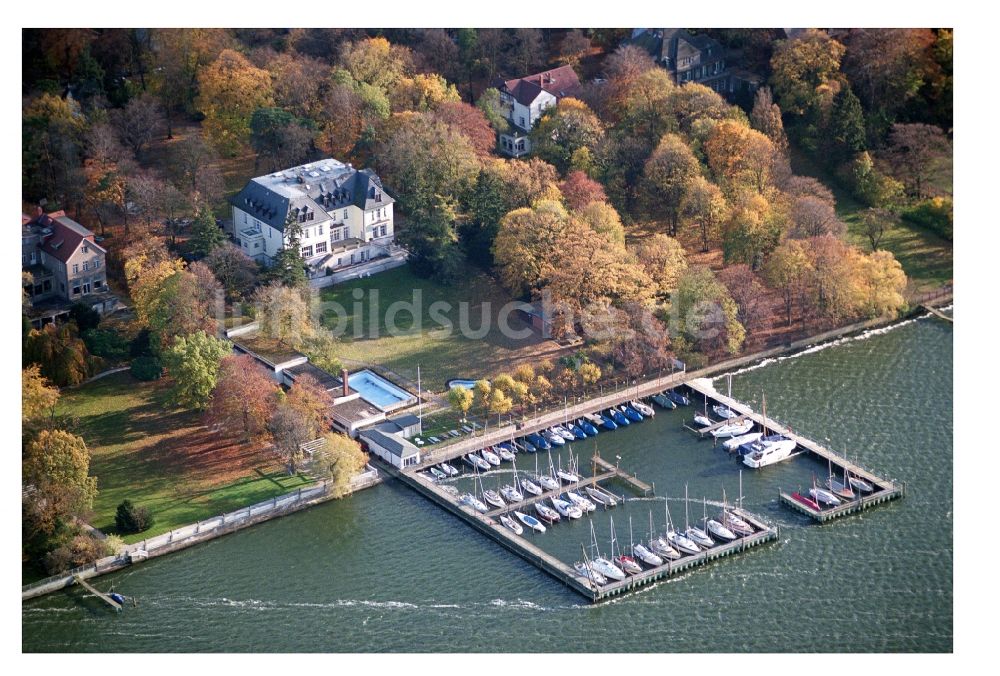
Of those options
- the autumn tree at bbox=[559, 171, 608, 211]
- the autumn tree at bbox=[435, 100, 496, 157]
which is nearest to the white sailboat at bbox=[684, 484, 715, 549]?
the autumn tree at bbox=[559, 171, 608, 211]

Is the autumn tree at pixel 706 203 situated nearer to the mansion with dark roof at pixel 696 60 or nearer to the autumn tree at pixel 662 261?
the autumn tree at pixel 662 261

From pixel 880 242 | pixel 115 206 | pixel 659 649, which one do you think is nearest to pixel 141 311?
pixel 115 206

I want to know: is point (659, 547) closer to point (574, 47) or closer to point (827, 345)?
point (827, 345)

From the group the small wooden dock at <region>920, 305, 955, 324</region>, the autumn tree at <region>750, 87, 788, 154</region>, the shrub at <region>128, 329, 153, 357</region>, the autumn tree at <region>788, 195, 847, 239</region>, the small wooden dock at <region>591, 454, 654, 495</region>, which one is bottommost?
the small wooden dock at <region>591, 454, 654, 495</region>

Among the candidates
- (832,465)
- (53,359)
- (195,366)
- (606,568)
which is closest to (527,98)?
(195,366)

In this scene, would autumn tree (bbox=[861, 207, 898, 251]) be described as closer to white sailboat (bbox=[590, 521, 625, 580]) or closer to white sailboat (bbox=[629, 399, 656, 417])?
white sailboat (bbox=[629, 399, 656, 417])

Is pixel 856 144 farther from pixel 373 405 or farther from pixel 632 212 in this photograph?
pixel 373 405
